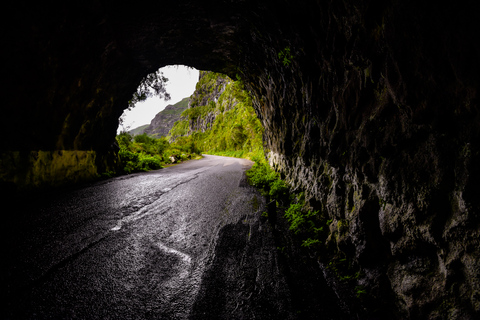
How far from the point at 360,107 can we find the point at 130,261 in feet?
13.2

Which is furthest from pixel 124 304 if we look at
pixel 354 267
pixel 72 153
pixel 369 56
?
pixel 72 153

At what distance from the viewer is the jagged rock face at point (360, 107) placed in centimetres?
154

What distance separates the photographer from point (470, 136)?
1.49 metres

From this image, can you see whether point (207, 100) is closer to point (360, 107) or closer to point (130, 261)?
point (360, 107)

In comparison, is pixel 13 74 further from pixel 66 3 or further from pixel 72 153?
pixel 72 153

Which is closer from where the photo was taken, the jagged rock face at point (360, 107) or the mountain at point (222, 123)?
the jagged rock face at point (360, 107)

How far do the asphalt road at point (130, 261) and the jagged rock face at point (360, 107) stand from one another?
1.34m

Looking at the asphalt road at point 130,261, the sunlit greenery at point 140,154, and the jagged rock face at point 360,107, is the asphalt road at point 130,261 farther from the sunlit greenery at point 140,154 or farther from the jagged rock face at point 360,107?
the sunlit greenery at point 140,154

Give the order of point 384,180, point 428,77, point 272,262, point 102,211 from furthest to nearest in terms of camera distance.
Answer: point 102,211, point 272,262, point 384,180, point 428,77

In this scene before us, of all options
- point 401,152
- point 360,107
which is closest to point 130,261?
point 401,152

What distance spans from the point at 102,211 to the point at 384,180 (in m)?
5.55

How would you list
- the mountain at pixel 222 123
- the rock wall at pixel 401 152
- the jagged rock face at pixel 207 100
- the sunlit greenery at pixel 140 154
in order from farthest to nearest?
the jagged rock face at pixel 207 100 < the mountain at pixel 222 123 < the sunlit greenery at pixel 140 154 < the rock wall at pixel 401 152

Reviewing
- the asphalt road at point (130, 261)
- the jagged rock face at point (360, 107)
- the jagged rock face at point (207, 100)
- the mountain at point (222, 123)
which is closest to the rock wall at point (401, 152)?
the jagged rock face at point (360, 107)

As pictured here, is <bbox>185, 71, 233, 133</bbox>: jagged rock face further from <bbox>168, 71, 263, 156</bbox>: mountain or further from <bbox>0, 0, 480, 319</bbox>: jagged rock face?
<bbox>0, 0, 480, 319</bbox>: jagged rock face
